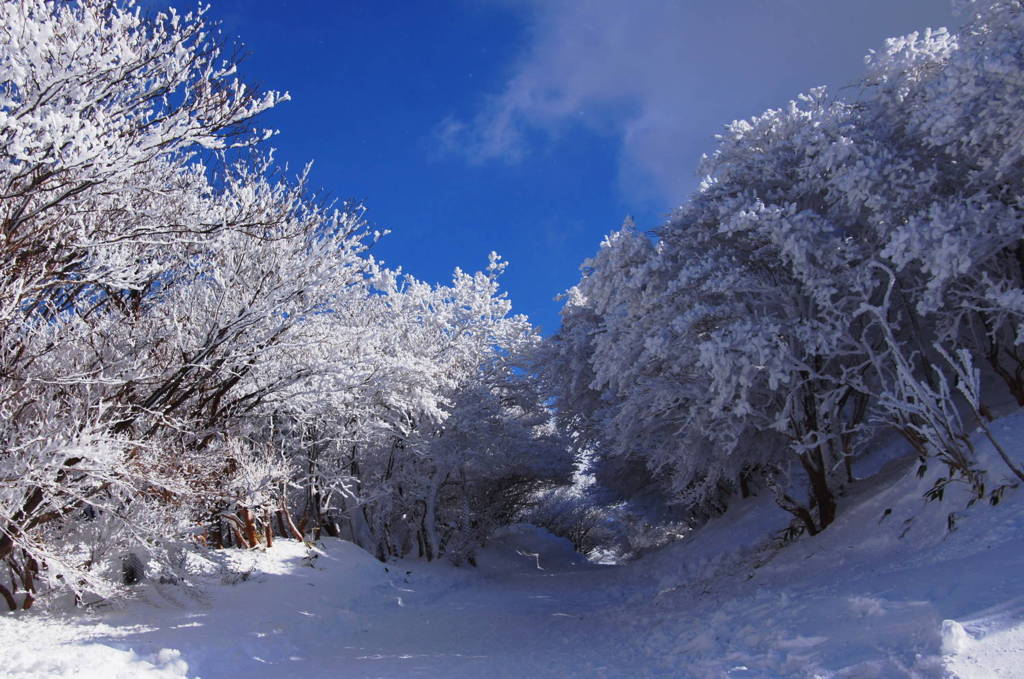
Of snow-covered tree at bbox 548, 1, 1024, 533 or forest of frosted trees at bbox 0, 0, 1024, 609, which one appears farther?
snow-covered tree at bbox 548, 1, 1024, 533

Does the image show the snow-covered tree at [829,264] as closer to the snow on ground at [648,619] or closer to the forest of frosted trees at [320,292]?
the forest of frosted trees at [320,292]

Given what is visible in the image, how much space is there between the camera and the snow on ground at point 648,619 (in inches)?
211

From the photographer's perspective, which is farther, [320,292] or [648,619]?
[320,292]

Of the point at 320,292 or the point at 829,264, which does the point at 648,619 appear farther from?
the point at 320,292

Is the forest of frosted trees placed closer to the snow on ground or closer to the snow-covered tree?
the snow-covered tree

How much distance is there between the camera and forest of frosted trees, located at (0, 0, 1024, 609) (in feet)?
23.0

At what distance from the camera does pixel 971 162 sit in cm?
1109

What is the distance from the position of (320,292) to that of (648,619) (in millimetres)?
7991

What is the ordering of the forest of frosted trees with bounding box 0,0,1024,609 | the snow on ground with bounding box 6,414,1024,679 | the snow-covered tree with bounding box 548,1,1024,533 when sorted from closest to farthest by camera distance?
the snow on ground with bounding box 6,414,1024,679, the forest of frosted trees with bounding box 0,0,1024,609, the snow-covered tree with bounding box 548,1,1024,533

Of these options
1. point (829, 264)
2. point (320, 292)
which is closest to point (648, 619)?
point (829, 264)

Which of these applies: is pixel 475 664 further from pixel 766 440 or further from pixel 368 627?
pixel 766 440

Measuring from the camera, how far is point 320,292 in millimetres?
11633

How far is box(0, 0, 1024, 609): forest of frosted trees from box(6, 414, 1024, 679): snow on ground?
906mm

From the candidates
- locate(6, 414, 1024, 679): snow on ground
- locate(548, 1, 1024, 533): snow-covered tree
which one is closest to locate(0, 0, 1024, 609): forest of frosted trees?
locate(548, 1, 1024, 533): snow-covered tree
